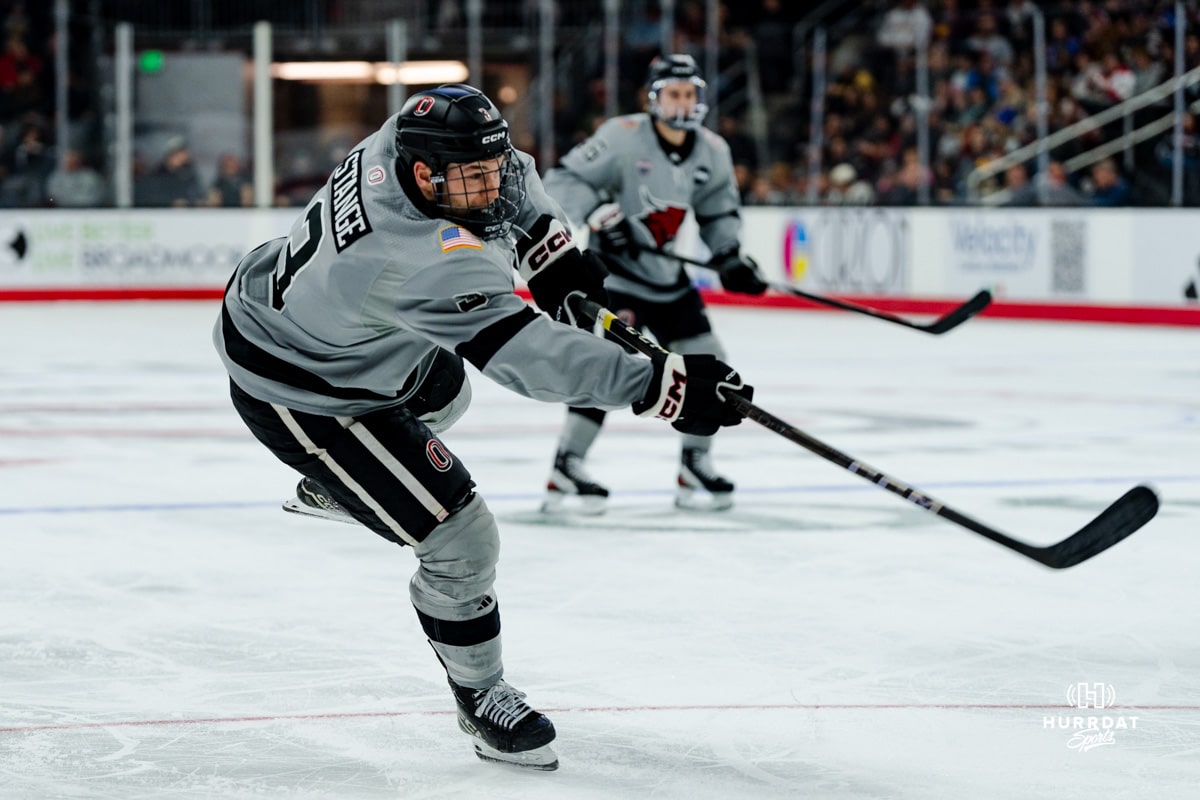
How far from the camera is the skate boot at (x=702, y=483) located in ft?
16.9

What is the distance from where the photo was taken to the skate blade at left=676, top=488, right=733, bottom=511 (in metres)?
5.15

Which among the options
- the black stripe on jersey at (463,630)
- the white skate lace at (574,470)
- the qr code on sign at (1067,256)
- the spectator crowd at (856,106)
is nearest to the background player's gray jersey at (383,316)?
the black stripe on jersey at (463,630)

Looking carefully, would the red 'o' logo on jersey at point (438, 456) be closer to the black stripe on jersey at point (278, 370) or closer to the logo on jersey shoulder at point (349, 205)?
the black stripe on jersey at point (278, 370)

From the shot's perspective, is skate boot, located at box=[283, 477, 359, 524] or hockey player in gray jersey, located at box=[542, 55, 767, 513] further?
hockey player in gray jersey, located at box=[542, 55, 767, 513]

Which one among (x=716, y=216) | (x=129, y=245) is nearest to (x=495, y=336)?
(x=716, y=216)

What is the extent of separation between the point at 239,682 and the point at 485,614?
0.67m

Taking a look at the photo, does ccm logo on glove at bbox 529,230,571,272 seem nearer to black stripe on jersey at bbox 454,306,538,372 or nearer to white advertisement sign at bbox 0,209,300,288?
black stripe on jersey at bbox 454,306,538,372

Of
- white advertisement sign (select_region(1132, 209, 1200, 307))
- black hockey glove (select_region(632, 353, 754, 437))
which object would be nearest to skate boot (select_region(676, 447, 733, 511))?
black hockey glove (select_region(632, 353, 754, 437))

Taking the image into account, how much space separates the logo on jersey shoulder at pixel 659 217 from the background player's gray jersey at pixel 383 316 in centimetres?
254

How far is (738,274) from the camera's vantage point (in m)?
5.15

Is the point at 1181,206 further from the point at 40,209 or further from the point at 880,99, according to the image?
the point at 40,209

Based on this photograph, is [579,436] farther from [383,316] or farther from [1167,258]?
[1167,258]

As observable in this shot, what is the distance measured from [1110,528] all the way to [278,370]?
4.16 ft

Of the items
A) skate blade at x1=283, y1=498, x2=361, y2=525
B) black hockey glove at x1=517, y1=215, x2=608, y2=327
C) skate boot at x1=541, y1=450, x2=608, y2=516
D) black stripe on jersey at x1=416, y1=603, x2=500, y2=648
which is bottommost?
skate boot at x1=541, y1=450, x2=608, y2=516
